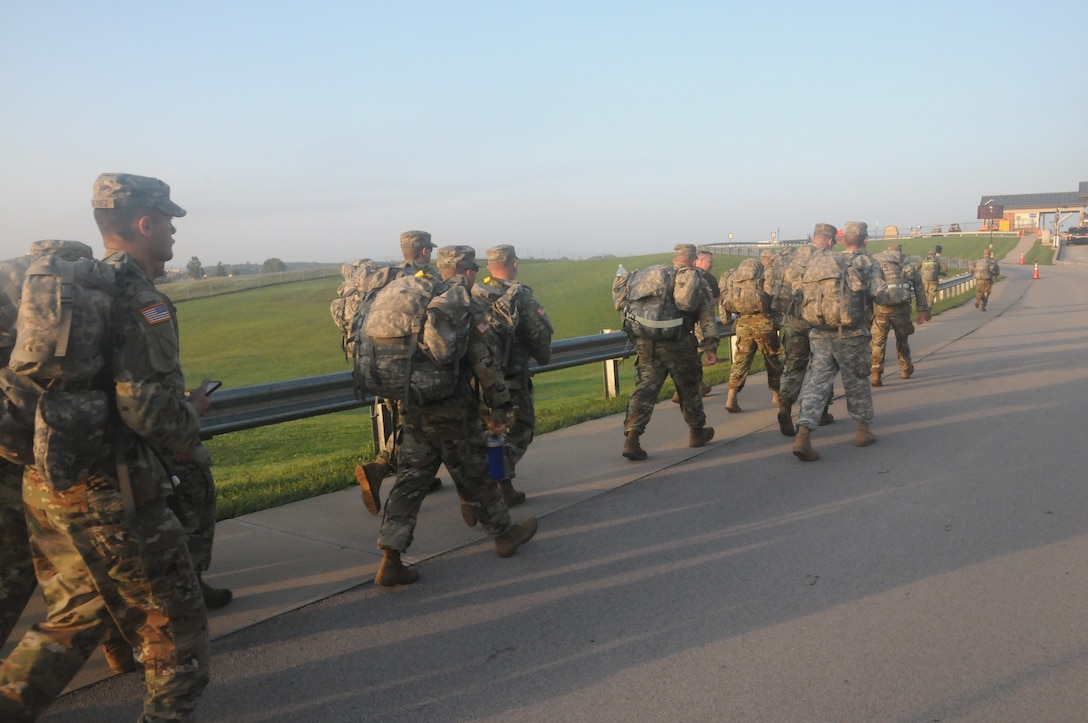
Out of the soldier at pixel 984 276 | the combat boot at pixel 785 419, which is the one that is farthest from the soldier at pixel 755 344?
the soldier at pixel 984 276

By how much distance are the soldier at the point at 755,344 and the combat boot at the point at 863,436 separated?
2.14 meters

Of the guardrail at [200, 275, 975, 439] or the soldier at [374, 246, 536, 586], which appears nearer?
the soldier at [374, 246, 536, 586]

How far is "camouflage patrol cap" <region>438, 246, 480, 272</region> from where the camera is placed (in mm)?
6008

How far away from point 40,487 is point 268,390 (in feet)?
11.6

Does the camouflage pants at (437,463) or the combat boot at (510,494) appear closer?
the camouflage pants at (437,463)

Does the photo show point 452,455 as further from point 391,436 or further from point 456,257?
point 391,436

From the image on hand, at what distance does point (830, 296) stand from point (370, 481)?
460 centimetres

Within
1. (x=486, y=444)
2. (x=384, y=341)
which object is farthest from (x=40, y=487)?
(x=486, y=444)

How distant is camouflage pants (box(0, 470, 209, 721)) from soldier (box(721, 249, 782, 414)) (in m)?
7.90

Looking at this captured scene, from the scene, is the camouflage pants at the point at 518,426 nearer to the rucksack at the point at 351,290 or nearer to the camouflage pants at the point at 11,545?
the rucksack at the point at 351,290

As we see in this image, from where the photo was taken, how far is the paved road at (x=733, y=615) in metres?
3.55

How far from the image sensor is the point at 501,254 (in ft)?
21.5

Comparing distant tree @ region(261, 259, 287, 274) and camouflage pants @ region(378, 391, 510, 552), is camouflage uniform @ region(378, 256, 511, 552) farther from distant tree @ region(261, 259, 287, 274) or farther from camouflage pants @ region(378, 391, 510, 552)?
distant tree @ region(261, 259, 287, 274)

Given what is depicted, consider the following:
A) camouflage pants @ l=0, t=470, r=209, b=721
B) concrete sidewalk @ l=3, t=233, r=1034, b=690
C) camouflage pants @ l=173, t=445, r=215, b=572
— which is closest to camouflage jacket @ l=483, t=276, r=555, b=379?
concrete sidewalk @ l=3, t=233, r=1034, b=690
